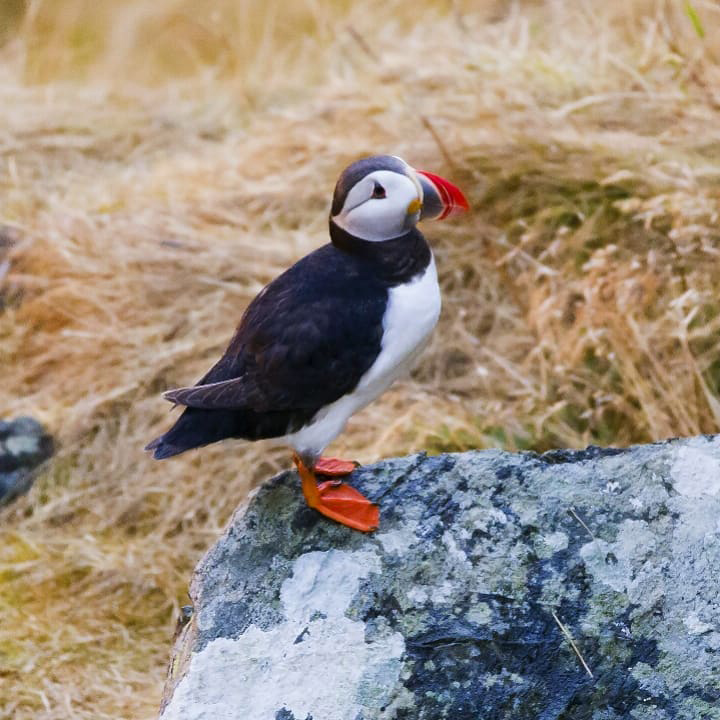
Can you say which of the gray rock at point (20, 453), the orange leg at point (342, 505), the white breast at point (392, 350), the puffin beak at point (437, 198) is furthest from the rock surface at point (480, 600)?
the gray rock at point (20, 453)

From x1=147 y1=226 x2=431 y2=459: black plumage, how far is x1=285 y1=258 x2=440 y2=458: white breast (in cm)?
2

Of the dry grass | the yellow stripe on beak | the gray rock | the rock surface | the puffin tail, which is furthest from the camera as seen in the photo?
the gray rock

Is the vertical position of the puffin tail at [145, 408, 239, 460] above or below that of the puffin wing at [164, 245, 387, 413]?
below

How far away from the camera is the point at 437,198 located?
209 cm

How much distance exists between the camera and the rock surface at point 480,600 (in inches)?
76.4

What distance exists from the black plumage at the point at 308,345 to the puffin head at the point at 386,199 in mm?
30

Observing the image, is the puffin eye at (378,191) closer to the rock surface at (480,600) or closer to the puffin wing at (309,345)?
the puffin wing at (309,345)

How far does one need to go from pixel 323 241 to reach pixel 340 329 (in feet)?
7.30

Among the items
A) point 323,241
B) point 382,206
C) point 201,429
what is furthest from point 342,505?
point 323,241

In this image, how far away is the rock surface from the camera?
6.37ft

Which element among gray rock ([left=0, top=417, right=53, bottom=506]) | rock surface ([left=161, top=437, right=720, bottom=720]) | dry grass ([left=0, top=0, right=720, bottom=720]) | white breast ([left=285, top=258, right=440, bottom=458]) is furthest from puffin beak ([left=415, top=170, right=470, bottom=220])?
gray rock ([left=0, top=417, right=53, bottom=506])

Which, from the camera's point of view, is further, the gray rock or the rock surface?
the gray rock

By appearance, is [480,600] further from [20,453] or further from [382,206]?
[20,453]

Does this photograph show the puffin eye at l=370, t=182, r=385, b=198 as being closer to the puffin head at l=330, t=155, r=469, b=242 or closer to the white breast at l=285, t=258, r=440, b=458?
the puffin head at l=330, t=155, r=469, b=242
